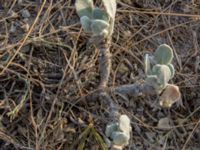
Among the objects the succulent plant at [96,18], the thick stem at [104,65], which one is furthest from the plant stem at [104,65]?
the succulent plant at [96,18]

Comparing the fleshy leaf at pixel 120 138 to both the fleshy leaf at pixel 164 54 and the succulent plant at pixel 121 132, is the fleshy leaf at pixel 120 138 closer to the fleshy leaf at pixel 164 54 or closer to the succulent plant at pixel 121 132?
the succulent plant at pixel 121 132

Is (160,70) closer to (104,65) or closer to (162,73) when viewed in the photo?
(162,73)

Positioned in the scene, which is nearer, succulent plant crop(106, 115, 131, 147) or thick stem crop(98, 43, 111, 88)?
succulent plant crop(106, 115, 131, 147)

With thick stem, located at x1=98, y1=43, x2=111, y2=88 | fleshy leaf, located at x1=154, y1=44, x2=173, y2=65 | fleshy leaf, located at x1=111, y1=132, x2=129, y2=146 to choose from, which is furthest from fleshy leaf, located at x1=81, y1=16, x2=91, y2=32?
fleshy leaf, located at x1=111, y1=132, x2=129, y2=146

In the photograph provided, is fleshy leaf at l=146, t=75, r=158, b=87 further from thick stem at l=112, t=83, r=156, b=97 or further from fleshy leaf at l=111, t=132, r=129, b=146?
fleshy leaf at l=111, t=132, r=129, b=146

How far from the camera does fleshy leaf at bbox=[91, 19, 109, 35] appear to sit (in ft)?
4.52

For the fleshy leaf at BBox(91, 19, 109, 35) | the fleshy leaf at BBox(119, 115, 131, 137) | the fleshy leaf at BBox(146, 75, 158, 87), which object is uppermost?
the fleshy leaf at BBox(91, 19, 109, 35)

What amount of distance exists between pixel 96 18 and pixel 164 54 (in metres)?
0.24

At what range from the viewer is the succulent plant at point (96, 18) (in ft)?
4.52

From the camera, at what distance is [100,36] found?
1412mm

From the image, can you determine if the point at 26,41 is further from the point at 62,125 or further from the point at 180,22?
the point at 180,22

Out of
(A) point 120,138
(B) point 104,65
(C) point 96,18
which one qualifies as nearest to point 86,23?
(C) point 96,18

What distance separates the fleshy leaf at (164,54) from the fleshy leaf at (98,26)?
0.18 meters

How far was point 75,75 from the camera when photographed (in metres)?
1.69
